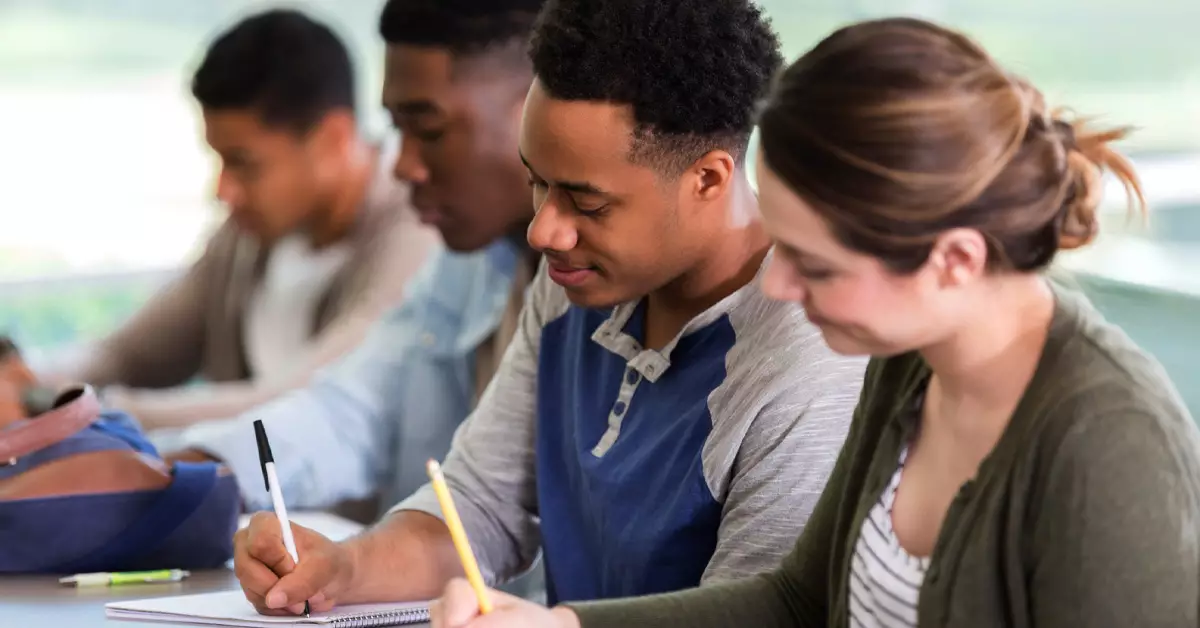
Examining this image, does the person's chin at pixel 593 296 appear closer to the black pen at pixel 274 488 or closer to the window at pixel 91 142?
the black pen at pixel 274 488

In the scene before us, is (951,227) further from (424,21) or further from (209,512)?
(424,21)

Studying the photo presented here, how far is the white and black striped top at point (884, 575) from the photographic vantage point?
0.97 metres

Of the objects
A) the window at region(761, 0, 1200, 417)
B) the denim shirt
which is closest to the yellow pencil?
the denim shirt

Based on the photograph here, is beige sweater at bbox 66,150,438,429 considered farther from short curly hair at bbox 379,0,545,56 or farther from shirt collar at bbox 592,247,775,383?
shirt collar at bbox 592,247,775,383

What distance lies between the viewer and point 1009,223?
88cm

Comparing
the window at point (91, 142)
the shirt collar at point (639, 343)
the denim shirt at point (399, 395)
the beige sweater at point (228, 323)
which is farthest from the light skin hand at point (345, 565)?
the window at point (91, 142)

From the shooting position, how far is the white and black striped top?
0.97 meters

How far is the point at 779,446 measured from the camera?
1.19m

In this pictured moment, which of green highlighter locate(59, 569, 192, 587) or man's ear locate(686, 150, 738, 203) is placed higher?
man's ear locate(686, 150, 738, 203)

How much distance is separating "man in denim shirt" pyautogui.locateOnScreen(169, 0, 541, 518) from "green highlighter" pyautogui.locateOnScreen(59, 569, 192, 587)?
395 millimetres

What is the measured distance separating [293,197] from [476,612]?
1705mm

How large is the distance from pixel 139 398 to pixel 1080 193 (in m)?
1.78

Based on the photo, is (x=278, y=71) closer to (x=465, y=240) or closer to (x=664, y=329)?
(x=465, y=240)

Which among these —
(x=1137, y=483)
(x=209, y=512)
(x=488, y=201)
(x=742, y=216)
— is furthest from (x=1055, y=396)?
(x=488, y=201)
